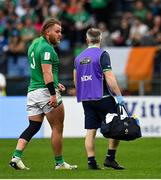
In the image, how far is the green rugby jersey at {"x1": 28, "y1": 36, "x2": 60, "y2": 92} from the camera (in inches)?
516

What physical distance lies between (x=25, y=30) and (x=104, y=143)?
886 cm

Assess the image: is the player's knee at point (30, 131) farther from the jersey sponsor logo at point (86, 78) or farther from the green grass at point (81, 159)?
the jersey sponsor logo at point (86, 78)

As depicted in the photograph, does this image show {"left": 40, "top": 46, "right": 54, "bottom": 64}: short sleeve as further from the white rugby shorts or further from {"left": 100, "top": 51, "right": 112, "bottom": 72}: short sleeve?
{"left": 100, "top": 51, "right": 112, "bottom": 72}: short sleeve

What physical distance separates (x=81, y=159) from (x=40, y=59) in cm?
294

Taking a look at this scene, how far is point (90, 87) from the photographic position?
43.9 ft

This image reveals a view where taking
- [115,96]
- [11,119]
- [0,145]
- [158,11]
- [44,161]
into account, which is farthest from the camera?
[158,11]

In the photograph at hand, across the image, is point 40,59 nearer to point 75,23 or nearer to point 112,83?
point 112,83

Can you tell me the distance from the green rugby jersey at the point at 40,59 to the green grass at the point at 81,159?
135 cm

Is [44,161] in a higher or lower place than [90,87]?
lower

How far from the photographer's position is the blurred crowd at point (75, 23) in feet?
86.7

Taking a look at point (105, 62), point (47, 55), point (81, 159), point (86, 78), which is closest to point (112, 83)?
point (105, 62)

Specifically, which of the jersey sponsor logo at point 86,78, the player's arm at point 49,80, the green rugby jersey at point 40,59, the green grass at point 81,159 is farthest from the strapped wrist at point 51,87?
the green grass at point 81,159

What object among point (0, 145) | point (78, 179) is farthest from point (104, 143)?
point (78, 179)

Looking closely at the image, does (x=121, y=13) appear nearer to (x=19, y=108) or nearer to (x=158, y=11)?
(x=158, y=11)
